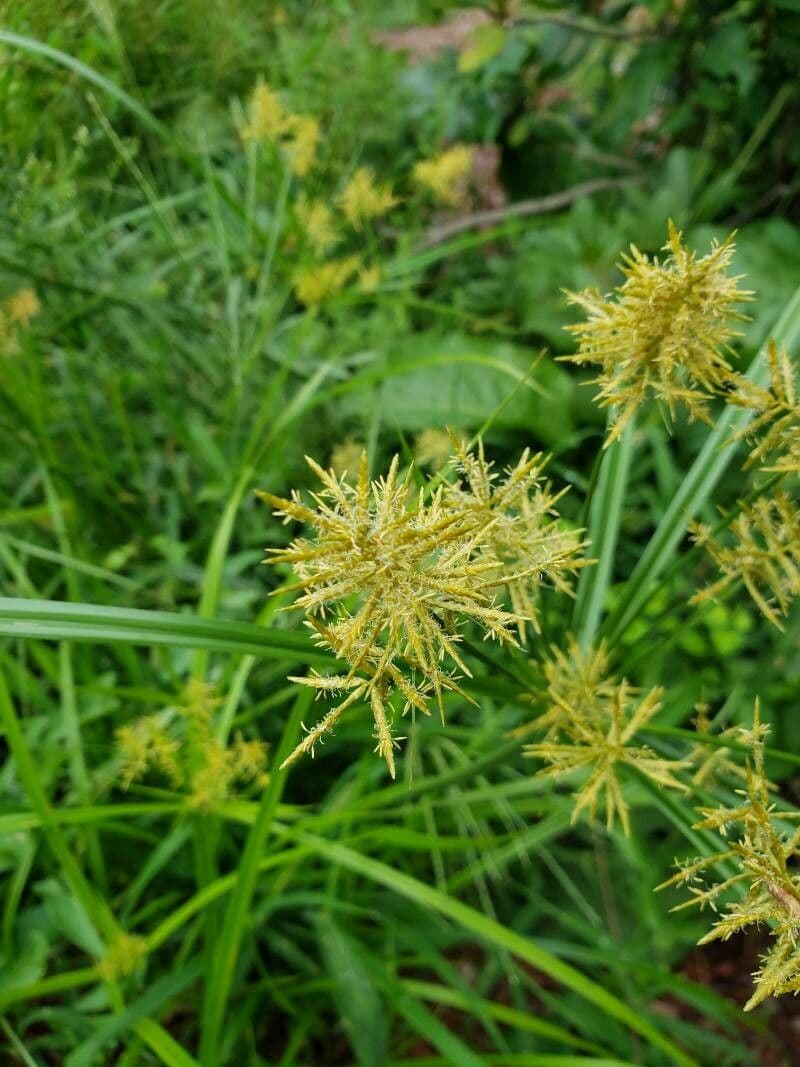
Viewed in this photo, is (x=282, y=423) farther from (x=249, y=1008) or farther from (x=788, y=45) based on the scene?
(x=788, y=45)

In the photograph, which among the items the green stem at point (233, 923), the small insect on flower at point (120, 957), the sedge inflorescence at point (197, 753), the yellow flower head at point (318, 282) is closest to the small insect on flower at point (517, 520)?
the green stem at point (233, 923)

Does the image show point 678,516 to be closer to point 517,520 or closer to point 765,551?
point 765,551

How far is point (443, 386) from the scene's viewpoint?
1661 mm

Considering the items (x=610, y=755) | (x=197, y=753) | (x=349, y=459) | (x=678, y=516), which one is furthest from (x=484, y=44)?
(x=610, y=755)

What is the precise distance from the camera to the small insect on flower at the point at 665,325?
0.54 m

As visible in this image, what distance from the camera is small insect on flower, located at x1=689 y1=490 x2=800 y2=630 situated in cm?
68

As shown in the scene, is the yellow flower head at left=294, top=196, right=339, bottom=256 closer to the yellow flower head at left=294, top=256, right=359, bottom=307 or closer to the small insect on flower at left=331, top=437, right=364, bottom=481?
the yellow flower head at left=294, top=256, right=359, bottom=307

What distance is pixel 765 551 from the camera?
708 millimetres

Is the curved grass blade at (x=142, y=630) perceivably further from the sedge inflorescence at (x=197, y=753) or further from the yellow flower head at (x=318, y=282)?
the yellow flower head at (x=318, y=282)

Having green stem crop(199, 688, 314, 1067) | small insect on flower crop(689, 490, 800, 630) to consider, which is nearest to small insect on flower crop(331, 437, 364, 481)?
green stem crop(199, 688, 314, 1067)

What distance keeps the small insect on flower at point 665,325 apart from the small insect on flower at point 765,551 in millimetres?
135

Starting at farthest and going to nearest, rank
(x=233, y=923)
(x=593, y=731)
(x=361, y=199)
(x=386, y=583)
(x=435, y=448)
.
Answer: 1. (x=361, y=199)
2. (x=435, y=448)
3. (x=233, y=923)
4. (x=593, y=731)
5. (x=386, y=583)

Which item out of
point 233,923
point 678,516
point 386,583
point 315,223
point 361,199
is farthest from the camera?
point 361,199

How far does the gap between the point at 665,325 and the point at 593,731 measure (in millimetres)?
308
